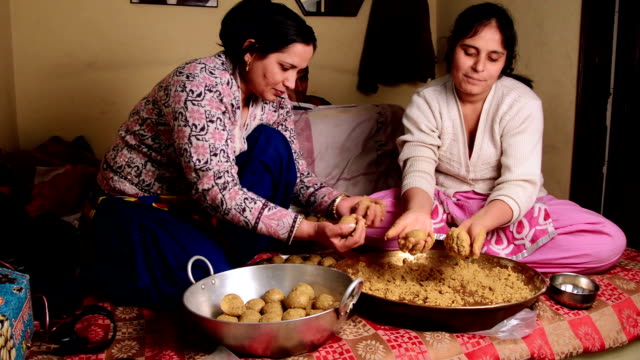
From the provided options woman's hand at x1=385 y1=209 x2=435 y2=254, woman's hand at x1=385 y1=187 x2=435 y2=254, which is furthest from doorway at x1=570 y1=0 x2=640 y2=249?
woman's hand at x1=385 y1=209 x2=435 y2=254

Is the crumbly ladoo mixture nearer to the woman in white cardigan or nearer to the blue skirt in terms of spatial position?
the woman in white cardigan

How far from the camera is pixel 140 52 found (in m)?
3.23

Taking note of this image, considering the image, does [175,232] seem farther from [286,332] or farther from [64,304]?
[286,332]

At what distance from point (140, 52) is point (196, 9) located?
446 millimetres

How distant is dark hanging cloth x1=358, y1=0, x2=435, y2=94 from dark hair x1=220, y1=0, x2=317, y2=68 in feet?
6.67

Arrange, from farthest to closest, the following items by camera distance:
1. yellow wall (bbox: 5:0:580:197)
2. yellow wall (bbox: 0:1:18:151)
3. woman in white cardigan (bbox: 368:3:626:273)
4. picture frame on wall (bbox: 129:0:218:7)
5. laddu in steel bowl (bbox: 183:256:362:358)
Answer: picture frame on wall (bbox: 129:0:218:7), yellow wall (bbox: 5:0:580:197), yellow wall (bbox: 0:1:18:151), woman in white cardigan (bbox: 368:3:626:273), laddu in steel bowl (bbox: 183:256:362:358)

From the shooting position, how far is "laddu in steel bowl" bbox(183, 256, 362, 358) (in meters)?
1.15

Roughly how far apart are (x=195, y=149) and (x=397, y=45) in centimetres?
238

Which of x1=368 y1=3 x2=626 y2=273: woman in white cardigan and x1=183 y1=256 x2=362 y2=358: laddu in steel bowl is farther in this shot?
x1=368 y1=3 x2=626 y2=273: woman in white cardigan

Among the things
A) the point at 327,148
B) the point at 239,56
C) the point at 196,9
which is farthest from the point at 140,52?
the point at 239,56

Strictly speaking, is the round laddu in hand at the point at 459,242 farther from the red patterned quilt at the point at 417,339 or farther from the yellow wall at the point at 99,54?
the yellow wall at the point at 99,54

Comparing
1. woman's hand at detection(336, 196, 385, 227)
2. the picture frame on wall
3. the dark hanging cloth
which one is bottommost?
woman's hand at detection(336, 196, 385, 227)

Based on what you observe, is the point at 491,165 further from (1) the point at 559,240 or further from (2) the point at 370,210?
(2) the point at 370,210

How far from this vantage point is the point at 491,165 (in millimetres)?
1949
